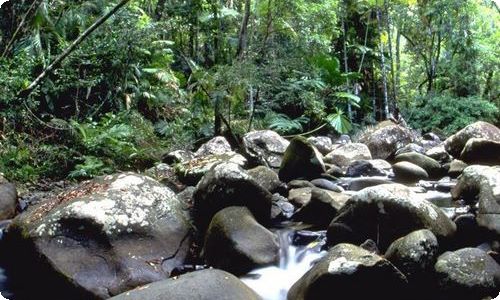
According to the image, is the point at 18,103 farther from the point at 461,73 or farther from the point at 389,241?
the point at 461,73

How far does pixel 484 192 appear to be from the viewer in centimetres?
500

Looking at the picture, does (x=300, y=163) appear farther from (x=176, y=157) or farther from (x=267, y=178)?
(x=176, y=157)

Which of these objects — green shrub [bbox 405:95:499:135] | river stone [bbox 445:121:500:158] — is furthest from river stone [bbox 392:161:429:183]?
green shrub [bbox 405:95:499:135]

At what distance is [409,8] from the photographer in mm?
15406

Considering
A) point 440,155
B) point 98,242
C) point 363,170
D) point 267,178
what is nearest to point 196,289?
point 98,242

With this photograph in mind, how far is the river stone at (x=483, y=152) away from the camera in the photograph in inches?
302

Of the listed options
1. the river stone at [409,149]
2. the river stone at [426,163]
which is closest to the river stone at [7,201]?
the river stone at [426,163]

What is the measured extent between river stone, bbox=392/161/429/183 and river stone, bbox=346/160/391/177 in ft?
1.52

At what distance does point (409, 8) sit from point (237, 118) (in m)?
7.75

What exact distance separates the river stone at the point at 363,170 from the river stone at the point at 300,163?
2.94 ft

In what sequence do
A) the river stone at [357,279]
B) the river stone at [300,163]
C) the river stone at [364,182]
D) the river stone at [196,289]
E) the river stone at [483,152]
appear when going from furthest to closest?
1. the river stone at [483,152]
2. the river stone at [300,163]
3. the river stone at [364,182]
4. the river stone at [357,279]
5. the river stone at [196,289]

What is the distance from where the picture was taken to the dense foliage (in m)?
8.31

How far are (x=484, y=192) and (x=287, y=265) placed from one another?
217 cm

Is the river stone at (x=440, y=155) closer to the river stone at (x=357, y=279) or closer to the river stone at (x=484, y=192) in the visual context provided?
the river stone at (x=484, y=192)
